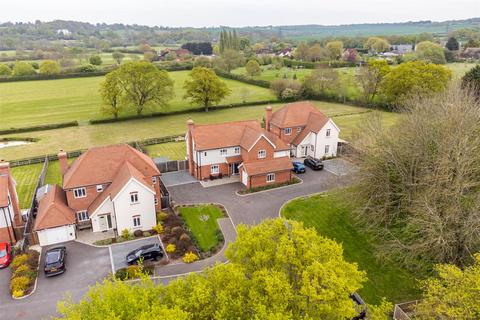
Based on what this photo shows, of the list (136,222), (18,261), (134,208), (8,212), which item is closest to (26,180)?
(8,212)

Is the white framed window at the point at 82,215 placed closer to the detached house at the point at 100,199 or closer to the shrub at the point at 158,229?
the detached house at the point at 100,199

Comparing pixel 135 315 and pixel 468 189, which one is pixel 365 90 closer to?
pixel 468 189

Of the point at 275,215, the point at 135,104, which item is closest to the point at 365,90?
the point at 135,104

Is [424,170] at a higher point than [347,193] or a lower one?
higher

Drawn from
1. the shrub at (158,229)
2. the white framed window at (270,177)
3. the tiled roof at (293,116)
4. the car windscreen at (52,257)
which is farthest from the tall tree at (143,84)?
the car windscreen at (52,257)

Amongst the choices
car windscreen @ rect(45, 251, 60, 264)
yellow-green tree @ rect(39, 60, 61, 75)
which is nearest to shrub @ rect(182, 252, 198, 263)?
car windscreen @ rect(45, 251, 60, 264)

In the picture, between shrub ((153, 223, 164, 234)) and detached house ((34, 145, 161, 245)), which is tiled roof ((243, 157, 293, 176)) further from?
shrub ((153, 223, 164, 234))

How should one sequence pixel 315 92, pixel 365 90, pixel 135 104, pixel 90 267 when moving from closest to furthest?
pixel 90 267 → pixel 135 104 → pixel 365 90 → pixel 315 92

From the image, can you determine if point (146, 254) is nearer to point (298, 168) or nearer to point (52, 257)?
point (52, 257)
